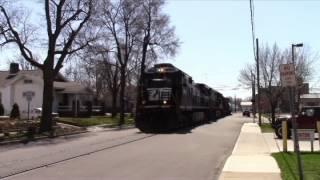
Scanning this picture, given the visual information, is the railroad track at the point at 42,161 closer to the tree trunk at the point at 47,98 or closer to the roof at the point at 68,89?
the tree trunk at the point at 47,98

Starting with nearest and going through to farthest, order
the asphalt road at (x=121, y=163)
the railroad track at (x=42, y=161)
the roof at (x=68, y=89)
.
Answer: the asphalt road at (x=121, y=163) → the railroad track at (x=42, y=161) → the roof at (x=68, y=89)

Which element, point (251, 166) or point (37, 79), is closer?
point (251, 166)

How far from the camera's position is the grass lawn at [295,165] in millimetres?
14312

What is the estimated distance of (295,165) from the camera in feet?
55.7

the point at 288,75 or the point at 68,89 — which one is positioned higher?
the point at 68,89

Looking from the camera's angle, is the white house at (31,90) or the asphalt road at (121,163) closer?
the asphalt road at (121,163)

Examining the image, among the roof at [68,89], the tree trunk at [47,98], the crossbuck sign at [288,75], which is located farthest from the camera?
the roof at [68,89]

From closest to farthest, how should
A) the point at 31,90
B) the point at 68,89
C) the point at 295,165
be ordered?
the point at 295,165 → the point at 31,90 → the point at 68,89

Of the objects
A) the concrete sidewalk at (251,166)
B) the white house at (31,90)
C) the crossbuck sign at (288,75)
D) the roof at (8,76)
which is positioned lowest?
the concrete sidewalk at (251,166)

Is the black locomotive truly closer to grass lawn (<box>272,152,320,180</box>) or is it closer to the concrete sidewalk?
the concrete sidewalk

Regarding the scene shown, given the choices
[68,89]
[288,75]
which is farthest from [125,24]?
[288,75]

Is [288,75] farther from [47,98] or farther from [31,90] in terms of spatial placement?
[31,90]

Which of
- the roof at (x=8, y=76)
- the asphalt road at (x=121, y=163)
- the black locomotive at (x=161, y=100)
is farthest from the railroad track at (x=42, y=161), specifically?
the roof at (x=8, y=76)

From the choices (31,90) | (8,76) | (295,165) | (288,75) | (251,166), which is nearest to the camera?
(288,75)
